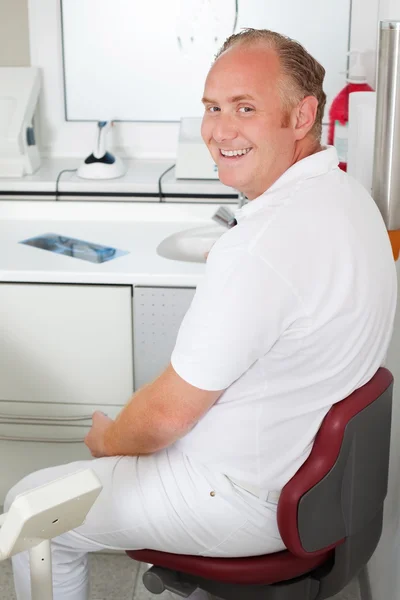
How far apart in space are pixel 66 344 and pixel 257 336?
43.6 inches

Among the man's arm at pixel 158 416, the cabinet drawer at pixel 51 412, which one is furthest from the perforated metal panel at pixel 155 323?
the man's arm at pixel 158 416

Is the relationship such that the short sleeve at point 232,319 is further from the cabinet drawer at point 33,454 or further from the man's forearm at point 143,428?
the cabinet drawer at point 33,454

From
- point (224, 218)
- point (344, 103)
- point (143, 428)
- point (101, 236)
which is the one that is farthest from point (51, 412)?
point (344, 103)

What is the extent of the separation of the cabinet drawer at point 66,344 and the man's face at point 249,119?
0.82 metres

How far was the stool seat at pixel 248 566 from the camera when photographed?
1427mm

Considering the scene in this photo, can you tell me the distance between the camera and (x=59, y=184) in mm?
2627

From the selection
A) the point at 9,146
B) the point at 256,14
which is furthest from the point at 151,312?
the point at 256,14

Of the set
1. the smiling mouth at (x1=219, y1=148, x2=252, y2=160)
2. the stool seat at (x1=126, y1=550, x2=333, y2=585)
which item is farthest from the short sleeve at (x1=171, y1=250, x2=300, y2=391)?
the stool seat at (x1=126, y1=550, x2=333, y2=585)

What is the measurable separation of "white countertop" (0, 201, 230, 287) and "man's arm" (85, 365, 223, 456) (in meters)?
0.69

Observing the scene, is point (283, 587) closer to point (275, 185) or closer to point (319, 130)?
point (275, 185)

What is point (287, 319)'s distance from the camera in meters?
1.27

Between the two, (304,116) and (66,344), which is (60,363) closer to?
(66,344)

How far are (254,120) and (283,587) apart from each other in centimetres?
81

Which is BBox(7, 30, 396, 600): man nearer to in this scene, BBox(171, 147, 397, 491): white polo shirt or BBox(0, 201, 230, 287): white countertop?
BBox(171, 147, 397, 491): white polo shirt
